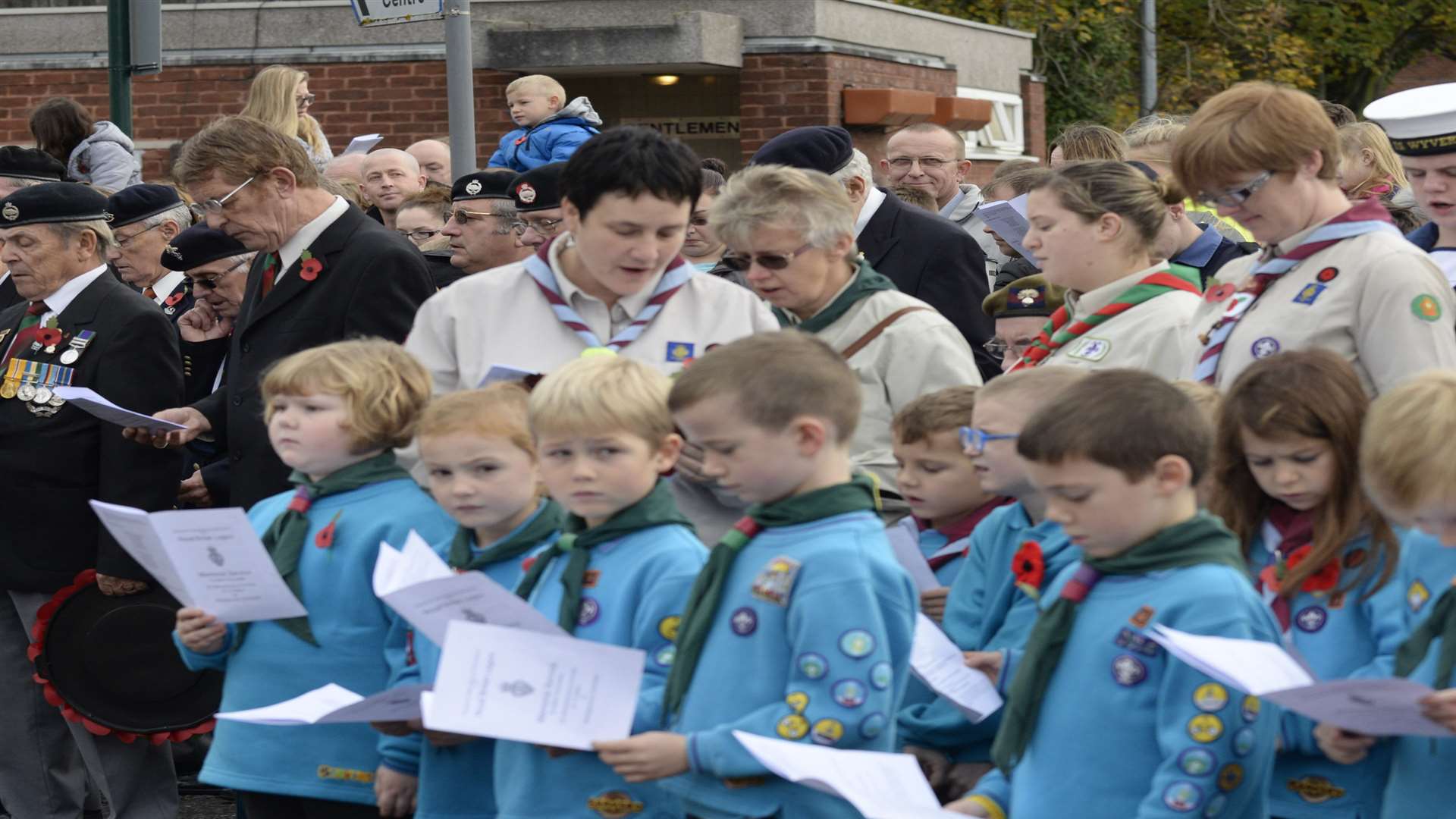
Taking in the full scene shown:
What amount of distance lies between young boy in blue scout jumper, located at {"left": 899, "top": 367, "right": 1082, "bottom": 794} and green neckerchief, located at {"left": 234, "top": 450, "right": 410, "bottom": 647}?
1356 millimetres

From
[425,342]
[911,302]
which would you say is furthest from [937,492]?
[425,342]

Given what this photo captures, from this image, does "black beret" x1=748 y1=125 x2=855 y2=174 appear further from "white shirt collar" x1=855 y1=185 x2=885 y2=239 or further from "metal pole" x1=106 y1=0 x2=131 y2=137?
"metal pole" x1=106 y1=0 x2=131 y2=137

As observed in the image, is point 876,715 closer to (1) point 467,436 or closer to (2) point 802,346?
(2) point 802,346

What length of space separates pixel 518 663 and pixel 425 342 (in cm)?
140

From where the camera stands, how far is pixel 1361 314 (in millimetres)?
4258

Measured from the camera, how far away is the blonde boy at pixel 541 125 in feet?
32.7

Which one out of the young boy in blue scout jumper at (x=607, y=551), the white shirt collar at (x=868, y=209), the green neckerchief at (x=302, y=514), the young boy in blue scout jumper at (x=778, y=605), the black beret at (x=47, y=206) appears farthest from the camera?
the black beret at (x=47, y=206)

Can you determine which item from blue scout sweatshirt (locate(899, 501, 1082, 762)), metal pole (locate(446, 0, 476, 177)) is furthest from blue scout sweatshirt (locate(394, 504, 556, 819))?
metal pole (locate(446, 0, 476, 177))

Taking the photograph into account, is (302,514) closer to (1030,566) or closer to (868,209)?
(1030,566)

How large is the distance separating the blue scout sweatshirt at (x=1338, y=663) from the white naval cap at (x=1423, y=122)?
1712mm

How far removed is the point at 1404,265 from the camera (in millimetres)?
4234

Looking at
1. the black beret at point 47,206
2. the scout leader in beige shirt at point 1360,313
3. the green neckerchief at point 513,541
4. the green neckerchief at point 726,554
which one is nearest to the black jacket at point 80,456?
the black beret at point 47,206

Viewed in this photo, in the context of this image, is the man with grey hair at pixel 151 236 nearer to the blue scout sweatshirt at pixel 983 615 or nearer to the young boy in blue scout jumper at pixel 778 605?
the blue scout sweatshirt at pixel 983 615

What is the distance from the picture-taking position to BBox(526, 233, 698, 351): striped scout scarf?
178 inches
